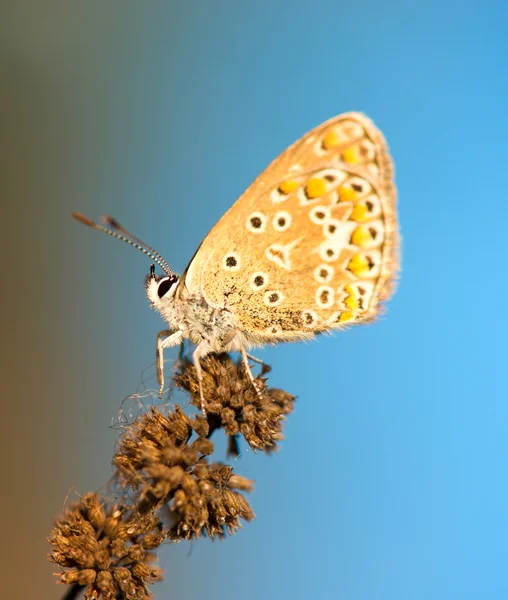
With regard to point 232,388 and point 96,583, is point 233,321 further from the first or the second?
point 96,583

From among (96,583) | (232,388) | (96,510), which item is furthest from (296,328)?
(96,583)

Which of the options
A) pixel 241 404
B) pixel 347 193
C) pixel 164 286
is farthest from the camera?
pixel 164 286

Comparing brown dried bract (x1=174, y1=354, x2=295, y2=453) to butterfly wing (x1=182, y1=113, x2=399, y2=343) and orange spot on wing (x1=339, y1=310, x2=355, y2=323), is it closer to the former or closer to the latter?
butterfly wing (x1=182, y1=113, x2=399, y2=343)

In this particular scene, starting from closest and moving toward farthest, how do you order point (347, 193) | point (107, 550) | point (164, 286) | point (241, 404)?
1. point (107, 550)
2. point (241, 404)
3. point (347, 193)
4. point (164, 286)

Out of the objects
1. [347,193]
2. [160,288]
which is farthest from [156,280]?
[347,193]

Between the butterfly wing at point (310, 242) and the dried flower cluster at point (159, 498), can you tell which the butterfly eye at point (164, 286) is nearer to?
the butterfly wing at point (310, 242)

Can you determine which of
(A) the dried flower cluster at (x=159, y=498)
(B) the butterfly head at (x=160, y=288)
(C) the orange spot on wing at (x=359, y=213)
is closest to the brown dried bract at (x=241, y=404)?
(A) the dried flower cluster at (x=159, y=498)

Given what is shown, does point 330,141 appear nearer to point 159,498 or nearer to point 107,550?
point 159,498
